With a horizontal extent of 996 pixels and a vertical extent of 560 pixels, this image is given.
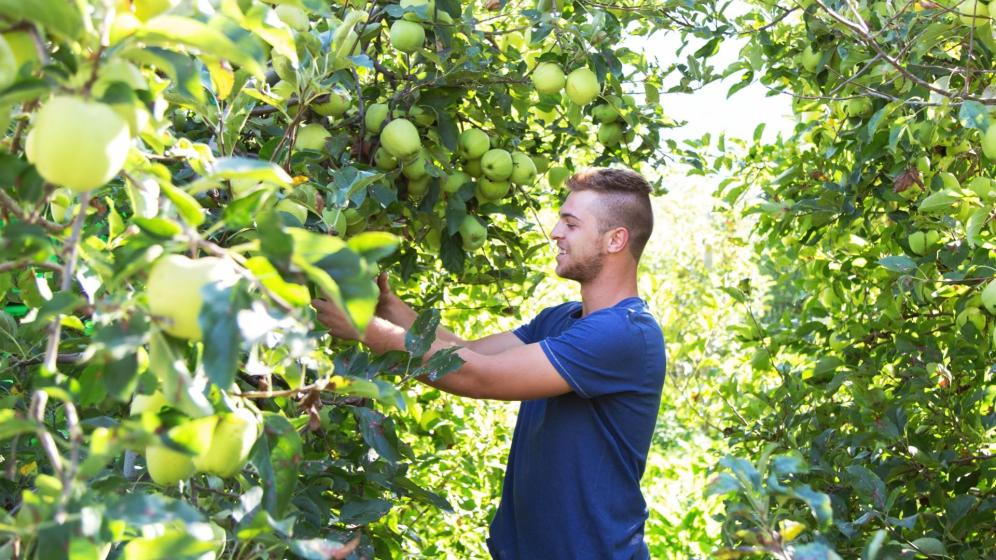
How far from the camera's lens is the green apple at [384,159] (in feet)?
6.62

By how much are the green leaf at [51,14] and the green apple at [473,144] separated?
1.47 m

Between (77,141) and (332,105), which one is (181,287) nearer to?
(77,141)

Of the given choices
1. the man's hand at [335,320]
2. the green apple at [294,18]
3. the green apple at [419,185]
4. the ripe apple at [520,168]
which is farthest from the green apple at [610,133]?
the green apple at [294,18]

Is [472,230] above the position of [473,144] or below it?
below

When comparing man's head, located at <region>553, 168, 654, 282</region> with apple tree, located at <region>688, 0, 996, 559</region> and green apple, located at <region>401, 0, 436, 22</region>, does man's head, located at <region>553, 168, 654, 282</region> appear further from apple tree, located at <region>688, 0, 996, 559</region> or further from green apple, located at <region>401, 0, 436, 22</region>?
green apple, located at <region>401, 0, 436, 22</region>

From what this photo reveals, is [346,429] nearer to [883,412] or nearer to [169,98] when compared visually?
[169,98]

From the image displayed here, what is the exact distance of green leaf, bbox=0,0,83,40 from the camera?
715 mm

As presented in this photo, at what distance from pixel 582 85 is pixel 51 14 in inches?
57.9

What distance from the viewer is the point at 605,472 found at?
2.43 metres

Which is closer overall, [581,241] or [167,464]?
[167,464]

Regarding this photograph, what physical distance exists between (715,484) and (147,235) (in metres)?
0.55

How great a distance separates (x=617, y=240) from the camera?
2.71 metres

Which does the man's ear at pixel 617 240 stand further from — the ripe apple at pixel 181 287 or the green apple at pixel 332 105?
the ripe apple at pixel 181 287

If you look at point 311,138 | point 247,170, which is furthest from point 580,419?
point 247,170
